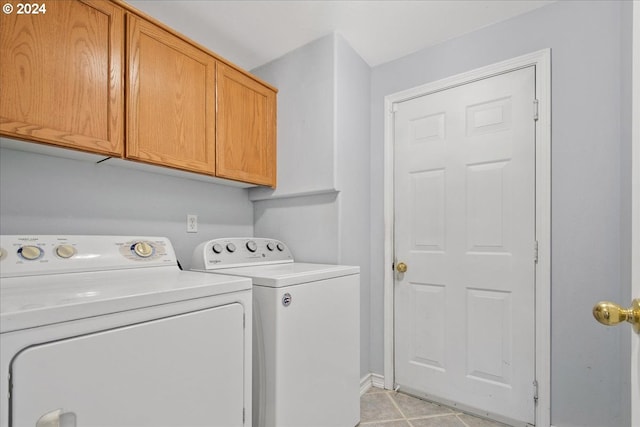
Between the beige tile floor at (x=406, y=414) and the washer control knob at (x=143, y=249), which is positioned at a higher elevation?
the washer control knob at (x=143, y=249)

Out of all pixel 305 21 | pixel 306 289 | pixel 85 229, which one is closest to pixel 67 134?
pixel 85 229

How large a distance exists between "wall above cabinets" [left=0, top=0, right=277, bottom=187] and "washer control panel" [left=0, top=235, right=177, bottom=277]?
0.41 m

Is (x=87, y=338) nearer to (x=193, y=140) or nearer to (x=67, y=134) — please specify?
(x=67, y=134)

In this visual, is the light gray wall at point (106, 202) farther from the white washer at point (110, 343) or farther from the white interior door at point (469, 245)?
the white interior door at point (469, 245)

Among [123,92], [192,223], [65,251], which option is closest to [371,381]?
[192,223]

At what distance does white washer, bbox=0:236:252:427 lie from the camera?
28.9 inches

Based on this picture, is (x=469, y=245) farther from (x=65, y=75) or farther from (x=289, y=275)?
(x=65, y=75)

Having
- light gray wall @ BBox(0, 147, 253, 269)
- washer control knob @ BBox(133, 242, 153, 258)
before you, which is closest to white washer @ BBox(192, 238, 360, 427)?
washer control knob @ BBox(133, 242, 153, 258)

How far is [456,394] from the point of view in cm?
196

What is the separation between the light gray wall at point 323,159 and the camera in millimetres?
2004

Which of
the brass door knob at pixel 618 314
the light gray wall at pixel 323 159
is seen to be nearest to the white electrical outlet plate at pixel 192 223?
the light gray wall at pixel 323 159

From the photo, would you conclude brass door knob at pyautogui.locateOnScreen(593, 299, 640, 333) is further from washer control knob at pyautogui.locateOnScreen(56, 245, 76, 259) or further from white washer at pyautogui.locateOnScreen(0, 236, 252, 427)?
washer control knob at pyautogui.locateOnScreen(56, 245, 76, 259)

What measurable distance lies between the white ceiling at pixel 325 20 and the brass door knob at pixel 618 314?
1774mm

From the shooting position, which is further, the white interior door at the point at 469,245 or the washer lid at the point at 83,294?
the white interior door at the point at 469,245
